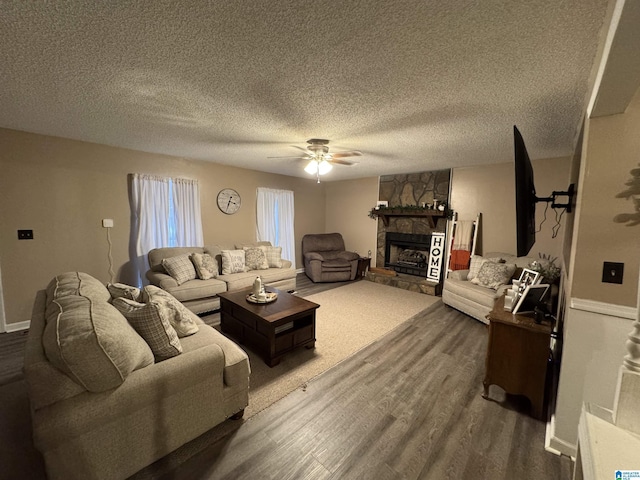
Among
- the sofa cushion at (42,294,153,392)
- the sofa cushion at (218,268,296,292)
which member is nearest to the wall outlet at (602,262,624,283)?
the sofa cushion at (42,294,153,392)

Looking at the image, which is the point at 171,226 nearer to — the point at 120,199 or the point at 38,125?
the point at 120,199

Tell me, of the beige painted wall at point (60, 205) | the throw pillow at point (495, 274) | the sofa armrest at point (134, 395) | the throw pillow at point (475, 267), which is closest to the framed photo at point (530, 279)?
the throw pillow at point (495, 274)

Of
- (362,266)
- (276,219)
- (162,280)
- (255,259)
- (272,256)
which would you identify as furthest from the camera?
(362,266)

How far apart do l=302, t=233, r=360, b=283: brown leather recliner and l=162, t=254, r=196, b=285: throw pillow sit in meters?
2.49

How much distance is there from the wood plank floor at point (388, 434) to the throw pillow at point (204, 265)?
7.95 ft

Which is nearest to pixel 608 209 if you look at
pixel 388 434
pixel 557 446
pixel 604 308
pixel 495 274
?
pixel 604 308

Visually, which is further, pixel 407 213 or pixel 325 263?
pixel 325 263

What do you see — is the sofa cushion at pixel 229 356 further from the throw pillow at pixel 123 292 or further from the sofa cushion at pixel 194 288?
the sofa cushion at pixel 194 288

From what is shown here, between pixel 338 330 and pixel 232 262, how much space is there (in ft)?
7.04

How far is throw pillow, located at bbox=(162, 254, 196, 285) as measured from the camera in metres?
3.55

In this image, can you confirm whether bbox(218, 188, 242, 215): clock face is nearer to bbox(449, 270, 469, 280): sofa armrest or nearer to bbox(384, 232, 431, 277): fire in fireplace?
bbox(384, 232, 431, 277): fire in fireplace

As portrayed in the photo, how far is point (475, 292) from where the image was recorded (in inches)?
137

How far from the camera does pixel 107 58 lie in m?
1.52

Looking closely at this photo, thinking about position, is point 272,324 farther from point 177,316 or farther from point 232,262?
point 232,262
